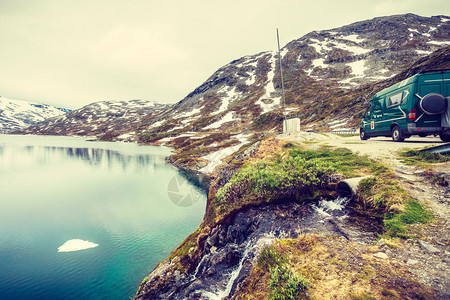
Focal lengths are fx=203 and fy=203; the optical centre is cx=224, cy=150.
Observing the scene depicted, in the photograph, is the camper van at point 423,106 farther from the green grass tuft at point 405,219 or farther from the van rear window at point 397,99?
the green grass tuft at point 405,219

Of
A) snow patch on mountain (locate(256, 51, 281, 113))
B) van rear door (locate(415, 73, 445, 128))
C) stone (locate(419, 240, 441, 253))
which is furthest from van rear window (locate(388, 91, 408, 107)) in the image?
snow patch on mountain (locate(256, 51, 281, 113))

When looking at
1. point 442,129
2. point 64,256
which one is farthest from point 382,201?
point 64,256

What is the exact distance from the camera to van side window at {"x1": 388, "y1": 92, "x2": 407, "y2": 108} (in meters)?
13.7

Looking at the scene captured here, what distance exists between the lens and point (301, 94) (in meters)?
120

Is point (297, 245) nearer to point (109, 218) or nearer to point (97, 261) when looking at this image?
point (97, 261)

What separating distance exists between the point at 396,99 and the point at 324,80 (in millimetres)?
134901

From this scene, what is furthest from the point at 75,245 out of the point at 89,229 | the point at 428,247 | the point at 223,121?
the point at 223,121

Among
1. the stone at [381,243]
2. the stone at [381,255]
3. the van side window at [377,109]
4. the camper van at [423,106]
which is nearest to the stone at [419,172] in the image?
the stone at [381,243]

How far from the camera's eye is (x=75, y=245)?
19.7 metres

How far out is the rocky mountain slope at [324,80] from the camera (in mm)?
87812

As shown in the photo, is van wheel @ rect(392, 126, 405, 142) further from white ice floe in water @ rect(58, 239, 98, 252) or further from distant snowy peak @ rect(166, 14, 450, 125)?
distant snowy peak @ rect(166, 14, 450, 125)

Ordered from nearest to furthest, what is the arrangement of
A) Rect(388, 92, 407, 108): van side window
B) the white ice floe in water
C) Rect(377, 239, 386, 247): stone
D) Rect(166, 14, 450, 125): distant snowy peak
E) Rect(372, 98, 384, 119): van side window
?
1. Rect(377, 239, 386, 247): stone
2. Rect(388, 92, 407, 108): van side window
3. Rect(372, 98, 384, 119): van side window
4. the white ice floe in water
5. Rect(166, 14, 450, 125): distant snowy peak

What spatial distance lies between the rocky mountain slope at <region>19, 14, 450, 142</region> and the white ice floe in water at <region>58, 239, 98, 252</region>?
6261cm

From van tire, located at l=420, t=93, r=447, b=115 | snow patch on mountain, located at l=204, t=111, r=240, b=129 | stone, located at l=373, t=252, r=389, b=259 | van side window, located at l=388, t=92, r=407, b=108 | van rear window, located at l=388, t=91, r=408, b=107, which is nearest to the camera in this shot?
stone, located at l=373, t=252, r=389, b=259
